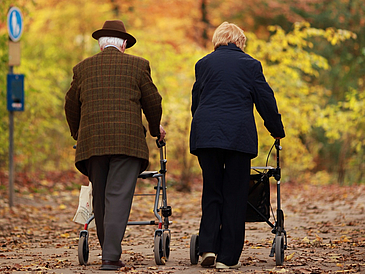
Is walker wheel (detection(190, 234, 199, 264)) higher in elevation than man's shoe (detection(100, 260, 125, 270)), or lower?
higher

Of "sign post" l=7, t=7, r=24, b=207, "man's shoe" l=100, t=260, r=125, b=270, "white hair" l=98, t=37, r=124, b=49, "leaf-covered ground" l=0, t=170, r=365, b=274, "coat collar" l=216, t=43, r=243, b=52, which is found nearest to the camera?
"man's shoe" l=100, t=260, r=125, b=270

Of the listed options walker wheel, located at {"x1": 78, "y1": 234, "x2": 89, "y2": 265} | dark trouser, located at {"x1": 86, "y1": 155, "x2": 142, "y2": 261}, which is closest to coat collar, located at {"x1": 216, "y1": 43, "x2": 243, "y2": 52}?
dark trouser, located at {"x1": 86, "y1": 155, "x2": 142, "y2": 261}

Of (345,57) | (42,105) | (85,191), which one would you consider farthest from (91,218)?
(345,57)

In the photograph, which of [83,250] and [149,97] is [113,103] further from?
[83,250]

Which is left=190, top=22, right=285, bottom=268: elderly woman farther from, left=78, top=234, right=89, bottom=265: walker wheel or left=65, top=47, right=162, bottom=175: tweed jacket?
left=78, top=234, right=89, bottom=265: walker wheel

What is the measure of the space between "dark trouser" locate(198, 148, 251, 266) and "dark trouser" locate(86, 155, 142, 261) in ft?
1.94

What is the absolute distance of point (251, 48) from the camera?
13.1m

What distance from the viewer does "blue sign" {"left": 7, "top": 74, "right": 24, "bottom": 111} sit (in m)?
9.73

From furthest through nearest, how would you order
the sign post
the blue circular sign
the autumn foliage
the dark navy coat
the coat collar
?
the autumn foliage, the blue circular sign, the sign post, the coat collar, the dark navy coat

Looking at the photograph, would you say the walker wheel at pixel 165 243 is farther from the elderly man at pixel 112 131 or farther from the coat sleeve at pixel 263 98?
the coat sleeve at pixel 263 98

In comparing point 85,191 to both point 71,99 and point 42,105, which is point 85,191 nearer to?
point 71,99

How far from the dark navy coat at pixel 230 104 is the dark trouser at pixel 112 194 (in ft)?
1.82

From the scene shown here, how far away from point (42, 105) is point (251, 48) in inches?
198

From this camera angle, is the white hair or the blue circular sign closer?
the white hair
